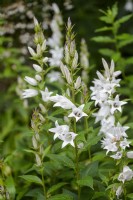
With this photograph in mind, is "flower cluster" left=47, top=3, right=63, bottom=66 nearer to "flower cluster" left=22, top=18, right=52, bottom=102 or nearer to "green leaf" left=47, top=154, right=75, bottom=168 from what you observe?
"flower cluster" left=22, top=18, right=52, bottom=102

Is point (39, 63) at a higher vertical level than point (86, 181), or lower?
higher

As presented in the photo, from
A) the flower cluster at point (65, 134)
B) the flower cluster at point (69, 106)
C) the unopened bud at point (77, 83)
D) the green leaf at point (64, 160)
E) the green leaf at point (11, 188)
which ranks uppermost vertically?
the unopened bud at point (77, 83)

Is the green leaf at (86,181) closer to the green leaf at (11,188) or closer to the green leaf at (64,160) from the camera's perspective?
the green leaf at (64,160)

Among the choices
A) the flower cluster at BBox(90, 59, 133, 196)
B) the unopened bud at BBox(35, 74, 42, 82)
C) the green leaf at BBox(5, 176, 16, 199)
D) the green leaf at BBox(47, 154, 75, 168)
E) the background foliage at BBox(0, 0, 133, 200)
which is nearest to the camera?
the flower cluster at BBox(90, 59, 133, 196)

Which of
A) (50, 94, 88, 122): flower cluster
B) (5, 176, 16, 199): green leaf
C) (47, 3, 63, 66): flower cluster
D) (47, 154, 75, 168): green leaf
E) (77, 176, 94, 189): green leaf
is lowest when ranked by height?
(5, 176, 16, 199): green leaf

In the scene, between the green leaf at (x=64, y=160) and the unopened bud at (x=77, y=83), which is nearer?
the unopened bud at (x=77, y=83)

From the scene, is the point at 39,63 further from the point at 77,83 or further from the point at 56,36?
the point at 56,36

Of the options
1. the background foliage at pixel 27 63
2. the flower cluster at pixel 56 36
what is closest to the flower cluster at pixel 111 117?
the background foliage at pixel 27 63

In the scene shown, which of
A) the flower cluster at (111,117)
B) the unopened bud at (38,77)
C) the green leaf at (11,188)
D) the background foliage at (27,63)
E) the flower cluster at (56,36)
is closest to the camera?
the flower cluster at (111,117)

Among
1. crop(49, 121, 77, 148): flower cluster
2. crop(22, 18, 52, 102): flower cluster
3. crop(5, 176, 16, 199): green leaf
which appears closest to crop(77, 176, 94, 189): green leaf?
crop(49, 121, 77, 148): flower cluster

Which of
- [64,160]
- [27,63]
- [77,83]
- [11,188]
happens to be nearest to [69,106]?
[77,83]
